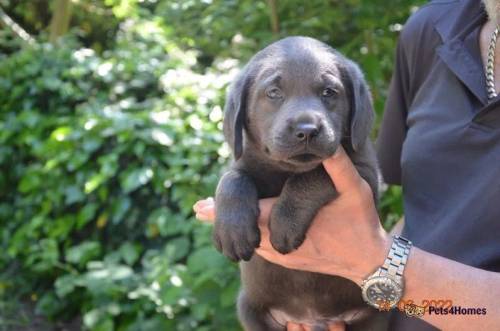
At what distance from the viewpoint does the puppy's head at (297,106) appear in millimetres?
1967

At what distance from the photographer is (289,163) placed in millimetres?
2102

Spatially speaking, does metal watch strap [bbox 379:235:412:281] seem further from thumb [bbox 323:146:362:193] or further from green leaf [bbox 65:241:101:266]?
green leaf [bbox 65:241:101:266]

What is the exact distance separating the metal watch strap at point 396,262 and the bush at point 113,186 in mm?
1530

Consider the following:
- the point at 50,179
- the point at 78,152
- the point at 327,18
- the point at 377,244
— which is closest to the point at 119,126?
the point at 78,152

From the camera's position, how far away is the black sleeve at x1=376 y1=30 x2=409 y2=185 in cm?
248

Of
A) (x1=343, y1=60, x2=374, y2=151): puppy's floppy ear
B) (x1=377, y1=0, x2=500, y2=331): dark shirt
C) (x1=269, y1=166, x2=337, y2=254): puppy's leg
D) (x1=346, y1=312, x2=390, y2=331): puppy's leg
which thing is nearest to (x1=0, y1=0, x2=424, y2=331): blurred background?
(x1=377, y1=0, x2=500, y2=331): dark shirt

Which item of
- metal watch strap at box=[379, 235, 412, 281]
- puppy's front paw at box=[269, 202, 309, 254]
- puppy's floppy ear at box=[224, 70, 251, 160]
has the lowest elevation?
metal watch strap at box=[379, 235, 412, 281]

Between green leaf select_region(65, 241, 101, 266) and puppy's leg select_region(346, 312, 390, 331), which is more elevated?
Result: puppy's leg select_region(346, 312, 390, 331)

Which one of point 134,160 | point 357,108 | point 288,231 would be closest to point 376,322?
point 288,231

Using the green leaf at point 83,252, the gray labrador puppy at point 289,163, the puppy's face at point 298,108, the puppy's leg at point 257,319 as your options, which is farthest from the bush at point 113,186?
the puppy's face at point 298,108

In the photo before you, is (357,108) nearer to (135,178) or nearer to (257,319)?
(257,319)

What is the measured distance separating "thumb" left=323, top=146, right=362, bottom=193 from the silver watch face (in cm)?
27

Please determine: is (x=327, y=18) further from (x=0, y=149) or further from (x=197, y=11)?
(x=0, y=149)

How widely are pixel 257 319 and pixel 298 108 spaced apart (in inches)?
28.6
